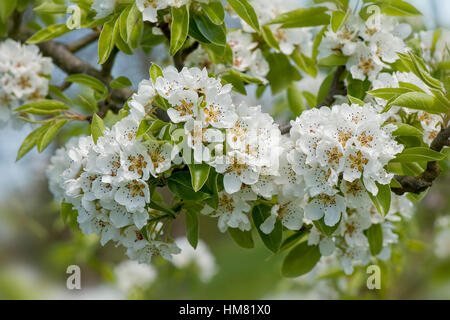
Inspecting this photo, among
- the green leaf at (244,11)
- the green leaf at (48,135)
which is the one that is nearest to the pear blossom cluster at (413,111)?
the green leaf at (244,11)

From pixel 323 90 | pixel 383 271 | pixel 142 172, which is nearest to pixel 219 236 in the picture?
pixel 383 271

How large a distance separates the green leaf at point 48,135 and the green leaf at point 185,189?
442mm

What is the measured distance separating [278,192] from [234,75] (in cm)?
31

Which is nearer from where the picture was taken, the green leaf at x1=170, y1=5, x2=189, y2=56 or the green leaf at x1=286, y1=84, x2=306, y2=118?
the green leaf at x1=170, y1=5, x2=189, y2=56

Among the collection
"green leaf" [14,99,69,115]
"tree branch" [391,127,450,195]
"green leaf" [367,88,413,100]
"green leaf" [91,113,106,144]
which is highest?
"green leaf" [14,99,69,115]

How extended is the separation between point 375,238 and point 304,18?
1.89 feet

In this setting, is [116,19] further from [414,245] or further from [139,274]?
[139,274]

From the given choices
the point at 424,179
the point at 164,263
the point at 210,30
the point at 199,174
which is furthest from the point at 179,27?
the point at 164,263

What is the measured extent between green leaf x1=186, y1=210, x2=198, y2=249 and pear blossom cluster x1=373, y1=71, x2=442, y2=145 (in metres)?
0.46

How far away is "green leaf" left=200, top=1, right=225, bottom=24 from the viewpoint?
1.11 metres

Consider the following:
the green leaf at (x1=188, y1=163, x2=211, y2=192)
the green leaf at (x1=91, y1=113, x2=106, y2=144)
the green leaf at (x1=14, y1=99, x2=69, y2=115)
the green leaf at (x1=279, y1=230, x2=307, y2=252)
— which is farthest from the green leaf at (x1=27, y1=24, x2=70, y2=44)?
the green leaf at (x1=279, y1=230, x2=307, y2=252)

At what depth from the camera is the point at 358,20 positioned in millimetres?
1219

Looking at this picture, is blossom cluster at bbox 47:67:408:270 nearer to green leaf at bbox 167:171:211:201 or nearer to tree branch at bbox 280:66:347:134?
green leaf at bbox 167:171:211:201

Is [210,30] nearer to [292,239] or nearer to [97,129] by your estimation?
[97,129]
